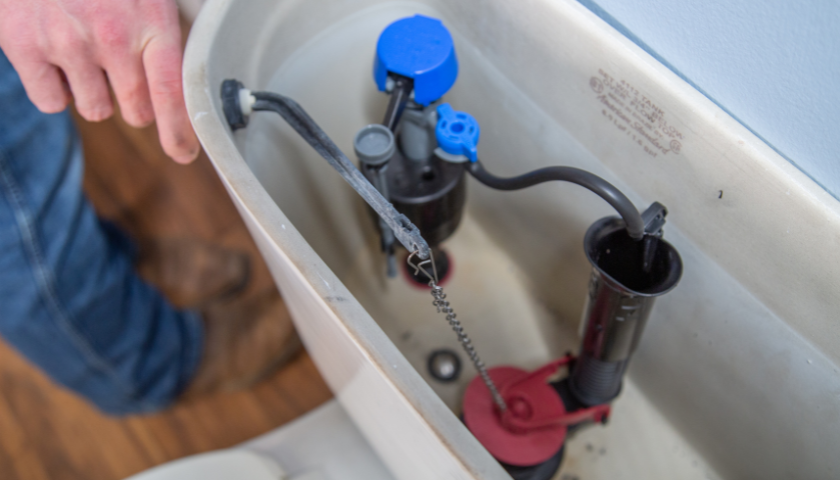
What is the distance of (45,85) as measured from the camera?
54cm

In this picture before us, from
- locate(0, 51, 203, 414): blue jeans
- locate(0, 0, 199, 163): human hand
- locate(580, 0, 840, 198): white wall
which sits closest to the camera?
locate(580, 0, 840, 198): white wall

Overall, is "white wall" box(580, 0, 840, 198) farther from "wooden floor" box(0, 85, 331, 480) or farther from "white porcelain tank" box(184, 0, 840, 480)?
"wooden floor" box(0, 85, 331, 480)

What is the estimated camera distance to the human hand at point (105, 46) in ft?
1.64

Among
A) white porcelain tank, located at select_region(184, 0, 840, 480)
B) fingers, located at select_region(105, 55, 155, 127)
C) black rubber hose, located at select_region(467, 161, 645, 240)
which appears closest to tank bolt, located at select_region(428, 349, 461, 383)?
white porcelain tank, located at select_region(184, 0, 840, 480)

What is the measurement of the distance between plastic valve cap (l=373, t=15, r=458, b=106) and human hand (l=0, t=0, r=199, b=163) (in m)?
0.19

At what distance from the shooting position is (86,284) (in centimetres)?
73

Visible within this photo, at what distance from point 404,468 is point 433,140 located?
32 cm

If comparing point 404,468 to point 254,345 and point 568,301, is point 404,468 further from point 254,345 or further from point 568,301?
point 254,345

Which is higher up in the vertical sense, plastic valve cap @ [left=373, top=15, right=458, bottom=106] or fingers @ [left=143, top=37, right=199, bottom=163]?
plastic valve cap @ [left=373, top=15, right=458, bottom=106]

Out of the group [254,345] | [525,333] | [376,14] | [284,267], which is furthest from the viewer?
[254,345]

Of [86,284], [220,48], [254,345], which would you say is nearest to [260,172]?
[220,48]

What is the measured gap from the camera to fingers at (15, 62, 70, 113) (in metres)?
0.52

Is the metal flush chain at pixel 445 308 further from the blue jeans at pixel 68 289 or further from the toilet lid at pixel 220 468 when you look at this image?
the blue jeans at pixel 68 289

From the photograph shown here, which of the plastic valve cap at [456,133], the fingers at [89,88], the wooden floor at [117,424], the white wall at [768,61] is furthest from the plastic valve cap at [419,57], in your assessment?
the wooden floor at [117,424]
